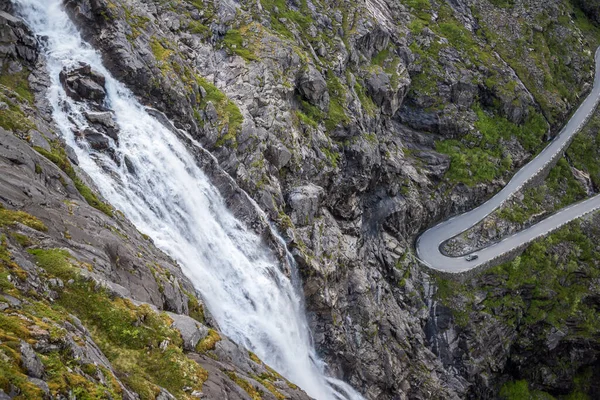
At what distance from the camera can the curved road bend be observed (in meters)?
60.7

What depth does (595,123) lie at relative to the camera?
84.5 metres

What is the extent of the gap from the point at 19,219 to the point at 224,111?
89.1 feet

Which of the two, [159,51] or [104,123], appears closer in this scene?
[104,123]

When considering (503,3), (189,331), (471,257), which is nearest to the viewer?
(189,331)

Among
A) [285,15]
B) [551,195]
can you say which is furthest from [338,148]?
[551,195]

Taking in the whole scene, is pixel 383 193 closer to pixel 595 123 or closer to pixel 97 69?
pixel 97 69

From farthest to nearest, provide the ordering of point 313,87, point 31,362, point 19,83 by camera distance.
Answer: point 313,87
point 19,83
point 31,362

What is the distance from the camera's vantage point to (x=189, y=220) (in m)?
33.5

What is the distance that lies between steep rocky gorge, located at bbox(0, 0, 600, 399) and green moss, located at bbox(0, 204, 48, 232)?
528mm

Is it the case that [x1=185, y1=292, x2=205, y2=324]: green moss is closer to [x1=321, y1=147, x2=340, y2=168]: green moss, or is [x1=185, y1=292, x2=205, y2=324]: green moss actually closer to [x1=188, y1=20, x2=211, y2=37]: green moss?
[x1=321, y1=147, x2=340, y2=168]: green moss

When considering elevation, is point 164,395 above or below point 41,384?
below

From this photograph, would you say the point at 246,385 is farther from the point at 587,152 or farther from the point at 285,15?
the point at 587,152

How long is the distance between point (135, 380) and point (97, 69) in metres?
29.5

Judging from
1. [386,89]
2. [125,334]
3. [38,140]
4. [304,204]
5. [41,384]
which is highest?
[386,89]
